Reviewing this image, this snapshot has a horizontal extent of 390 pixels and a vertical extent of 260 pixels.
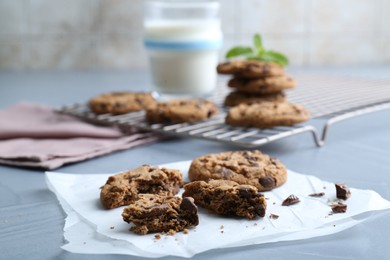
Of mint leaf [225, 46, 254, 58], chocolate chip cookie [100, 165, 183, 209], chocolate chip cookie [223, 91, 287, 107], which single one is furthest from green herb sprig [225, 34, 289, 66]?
chocolate chip cookie [100, 165, 183, 209]

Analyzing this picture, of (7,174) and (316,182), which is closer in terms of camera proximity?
(316,182)

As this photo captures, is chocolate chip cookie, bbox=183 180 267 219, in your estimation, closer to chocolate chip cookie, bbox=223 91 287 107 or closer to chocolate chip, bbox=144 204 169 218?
chocolate chip, bbox=144 204 169 218

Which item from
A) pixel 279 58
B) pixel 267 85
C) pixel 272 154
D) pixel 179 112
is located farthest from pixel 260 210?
pixel 279 58

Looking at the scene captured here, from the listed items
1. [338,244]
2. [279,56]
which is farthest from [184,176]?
[279,56]

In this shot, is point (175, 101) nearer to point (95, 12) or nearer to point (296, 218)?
point (296, 218)

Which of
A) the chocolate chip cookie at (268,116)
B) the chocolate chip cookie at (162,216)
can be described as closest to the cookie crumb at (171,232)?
the chocolate chip cookie at (162,216)

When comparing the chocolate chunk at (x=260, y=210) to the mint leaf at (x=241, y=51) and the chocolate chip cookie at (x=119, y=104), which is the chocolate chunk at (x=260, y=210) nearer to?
the chocolate chip cookie at (x=119, y=104)
